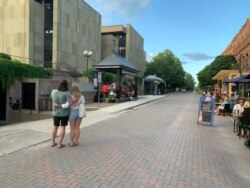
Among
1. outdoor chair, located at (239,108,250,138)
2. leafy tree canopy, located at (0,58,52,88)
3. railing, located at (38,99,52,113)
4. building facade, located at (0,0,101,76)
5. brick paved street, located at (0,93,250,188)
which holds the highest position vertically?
building facade, located at (0,0,101,76)

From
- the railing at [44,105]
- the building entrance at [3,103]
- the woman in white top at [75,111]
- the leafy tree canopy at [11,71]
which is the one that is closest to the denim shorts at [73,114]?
the woman in white top at [75,111]

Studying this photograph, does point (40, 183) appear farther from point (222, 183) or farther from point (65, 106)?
point (222, 183)

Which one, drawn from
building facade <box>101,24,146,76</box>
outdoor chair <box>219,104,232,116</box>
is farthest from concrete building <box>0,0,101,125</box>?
outdoor chair <box>219,104,232,116</box>

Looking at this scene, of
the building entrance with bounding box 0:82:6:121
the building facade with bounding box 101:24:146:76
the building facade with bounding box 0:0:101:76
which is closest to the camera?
the building entrance with bounding box 0:82:6:121

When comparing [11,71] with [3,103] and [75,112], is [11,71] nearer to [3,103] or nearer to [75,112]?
[3,103]

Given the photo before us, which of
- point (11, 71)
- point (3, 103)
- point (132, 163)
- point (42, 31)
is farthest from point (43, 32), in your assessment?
point (132, 163)

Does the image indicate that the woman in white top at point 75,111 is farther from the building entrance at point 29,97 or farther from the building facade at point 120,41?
the building facade at point 120,41

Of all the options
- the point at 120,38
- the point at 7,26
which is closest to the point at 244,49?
the point at 120,38

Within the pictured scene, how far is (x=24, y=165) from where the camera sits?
5.88 meters

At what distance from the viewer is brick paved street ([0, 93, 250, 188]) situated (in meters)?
5.02

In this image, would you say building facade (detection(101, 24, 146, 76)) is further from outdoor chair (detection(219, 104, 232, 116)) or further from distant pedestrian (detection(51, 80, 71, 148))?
distant pedestrian (detection(51, 80, 71, 148))

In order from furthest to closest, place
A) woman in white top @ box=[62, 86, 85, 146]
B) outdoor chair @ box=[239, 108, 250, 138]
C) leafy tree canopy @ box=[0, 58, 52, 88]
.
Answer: leafy tree canopy @ box=[0, 58, 52, 88] → outdoor chair @ box=[239, 108, 250, 138] → woman in white top @ box=[62, 86, 85, 146]

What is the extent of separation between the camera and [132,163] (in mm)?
6113

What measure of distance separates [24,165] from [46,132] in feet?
12.8
